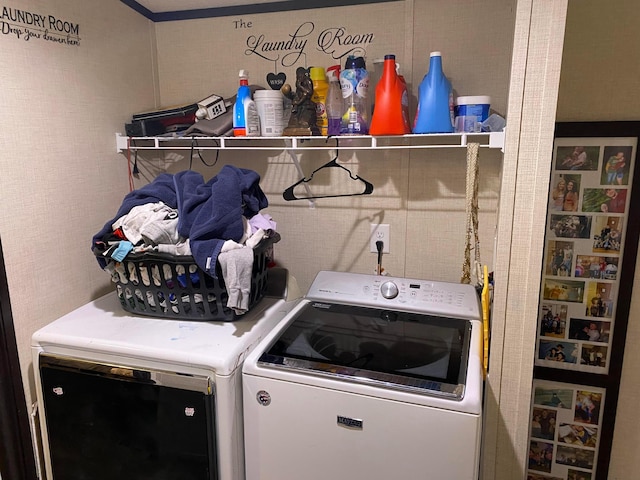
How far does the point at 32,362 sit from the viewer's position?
1586 mm

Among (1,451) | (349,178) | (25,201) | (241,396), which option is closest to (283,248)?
(349,178)

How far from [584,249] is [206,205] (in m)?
1.30

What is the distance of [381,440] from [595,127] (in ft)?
4.00

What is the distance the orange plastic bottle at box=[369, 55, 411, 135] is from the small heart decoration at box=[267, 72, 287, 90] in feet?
1.41

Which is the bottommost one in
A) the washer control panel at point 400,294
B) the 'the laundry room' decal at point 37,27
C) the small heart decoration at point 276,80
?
the washer control panel at point 400,294

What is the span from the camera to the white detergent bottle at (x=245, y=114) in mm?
1721

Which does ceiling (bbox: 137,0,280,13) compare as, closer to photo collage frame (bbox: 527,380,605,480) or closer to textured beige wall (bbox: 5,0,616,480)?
textured beige wall (bbox: 5,0,616,480)

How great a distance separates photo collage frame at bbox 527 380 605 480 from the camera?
182 cm

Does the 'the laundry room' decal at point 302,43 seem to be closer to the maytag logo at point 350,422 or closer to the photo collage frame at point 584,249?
the photo collage frame at point 584,249

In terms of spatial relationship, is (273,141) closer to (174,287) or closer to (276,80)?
(276,80)

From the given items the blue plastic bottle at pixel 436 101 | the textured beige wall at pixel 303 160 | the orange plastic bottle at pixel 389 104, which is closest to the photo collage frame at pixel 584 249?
the textured beige wall at pixel 303 160

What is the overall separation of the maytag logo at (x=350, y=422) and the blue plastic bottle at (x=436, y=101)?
2.99ft

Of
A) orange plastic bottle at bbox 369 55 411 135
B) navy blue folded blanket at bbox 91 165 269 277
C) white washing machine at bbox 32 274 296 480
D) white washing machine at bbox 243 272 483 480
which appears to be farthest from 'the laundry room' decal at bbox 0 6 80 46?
white washing machine at bbox 243 272 483 480

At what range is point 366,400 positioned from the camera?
1214 millimetres
